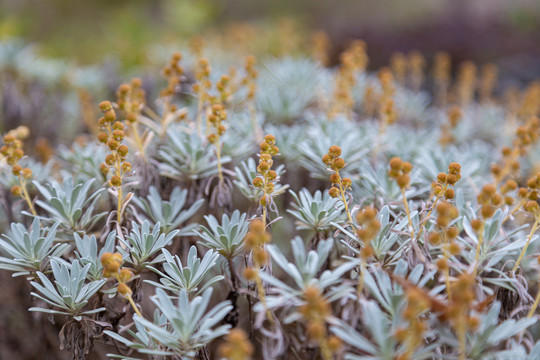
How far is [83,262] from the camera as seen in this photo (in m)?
1.09

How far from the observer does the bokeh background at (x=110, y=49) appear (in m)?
2.06

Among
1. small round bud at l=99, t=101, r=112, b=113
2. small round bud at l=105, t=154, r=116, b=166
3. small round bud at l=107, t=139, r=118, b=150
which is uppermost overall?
small round bud at l=99, t=101, r=112, b=113

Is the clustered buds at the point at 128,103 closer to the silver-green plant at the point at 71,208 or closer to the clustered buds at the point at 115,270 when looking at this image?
the silver-green plant at the point at 71,208

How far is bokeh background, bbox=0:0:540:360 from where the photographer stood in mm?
2062

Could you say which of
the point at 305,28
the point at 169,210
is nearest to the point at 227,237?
the point at 169,210

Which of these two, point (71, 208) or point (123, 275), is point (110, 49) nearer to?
point (71, 208)

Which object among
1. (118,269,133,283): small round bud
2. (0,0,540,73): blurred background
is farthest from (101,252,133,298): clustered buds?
(0,0,540,73): blurred background

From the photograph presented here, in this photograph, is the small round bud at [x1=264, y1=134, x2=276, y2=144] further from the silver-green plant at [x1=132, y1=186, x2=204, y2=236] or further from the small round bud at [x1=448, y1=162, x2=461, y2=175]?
the small round bud at [x1=448, y1=162, x2=461, y2=175]

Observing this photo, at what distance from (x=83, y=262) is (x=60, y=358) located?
83cm

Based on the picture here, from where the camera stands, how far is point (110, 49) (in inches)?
197

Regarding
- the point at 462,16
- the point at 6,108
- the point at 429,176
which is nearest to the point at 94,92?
the point at 6,108

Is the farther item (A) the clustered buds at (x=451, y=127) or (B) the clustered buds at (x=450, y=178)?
(A) the clustered buds at (x=451, y=127)

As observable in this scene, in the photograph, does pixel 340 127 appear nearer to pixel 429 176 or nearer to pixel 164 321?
pixel 429 176

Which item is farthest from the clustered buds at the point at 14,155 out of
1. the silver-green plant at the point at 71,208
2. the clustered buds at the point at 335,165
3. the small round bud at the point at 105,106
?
the clustered buds at the point at 335,165
